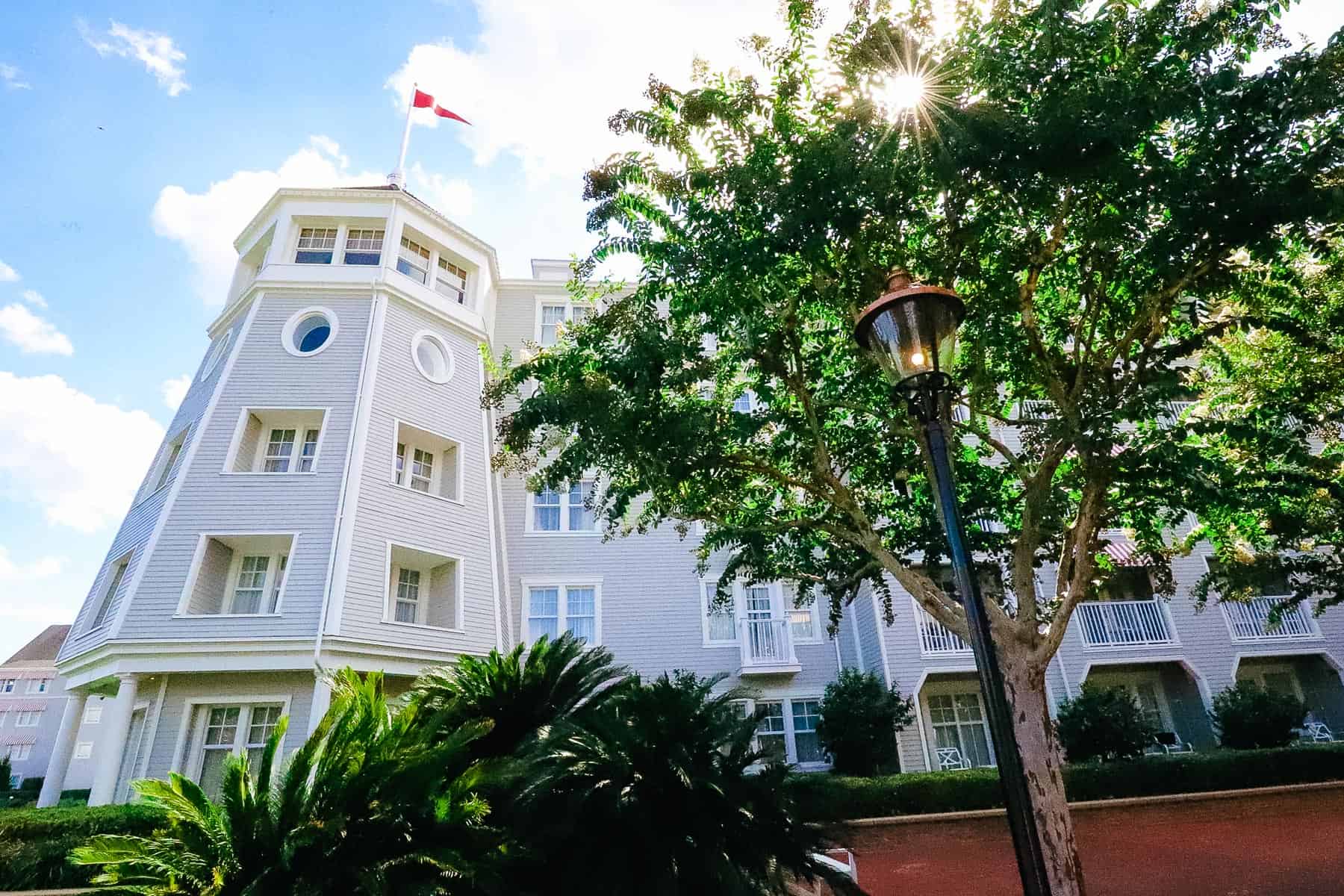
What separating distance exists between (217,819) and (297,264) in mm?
16871

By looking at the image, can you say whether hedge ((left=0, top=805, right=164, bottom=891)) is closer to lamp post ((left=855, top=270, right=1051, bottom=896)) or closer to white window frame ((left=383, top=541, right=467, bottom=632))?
white window frame ((left=383, top=541, right=467, bottom=632))

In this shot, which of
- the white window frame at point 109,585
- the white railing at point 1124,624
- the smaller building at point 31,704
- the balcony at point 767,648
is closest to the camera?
the white window frame at point 109,585

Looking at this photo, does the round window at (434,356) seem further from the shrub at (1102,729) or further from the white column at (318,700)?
the shrub at (1102,729)

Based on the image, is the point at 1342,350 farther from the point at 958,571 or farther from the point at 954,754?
the point at 954,754

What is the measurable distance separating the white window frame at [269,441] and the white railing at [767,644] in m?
11.4

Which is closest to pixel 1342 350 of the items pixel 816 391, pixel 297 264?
pixel 816 391

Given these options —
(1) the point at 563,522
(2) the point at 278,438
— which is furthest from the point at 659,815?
(2) the point at 278,438

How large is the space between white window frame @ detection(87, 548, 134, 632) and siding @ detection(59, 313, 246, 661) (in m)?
0.03

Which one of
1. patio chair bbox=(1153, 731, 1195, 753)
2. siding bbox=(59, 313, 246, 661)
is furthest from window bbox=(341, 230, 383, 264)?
patio chair bbox=(1153, 731, 1195, 753)

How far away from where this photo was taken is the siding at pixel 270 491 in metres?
13.4

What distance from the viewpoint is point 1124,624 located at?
1883cm

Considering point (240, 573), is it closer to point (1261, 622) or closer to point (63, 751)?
point (63, 751)

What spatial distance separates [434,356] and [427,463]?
304cm

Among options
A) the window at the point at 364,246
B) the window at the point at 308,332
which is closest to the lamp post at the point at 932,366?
the window at the point at 308,332
